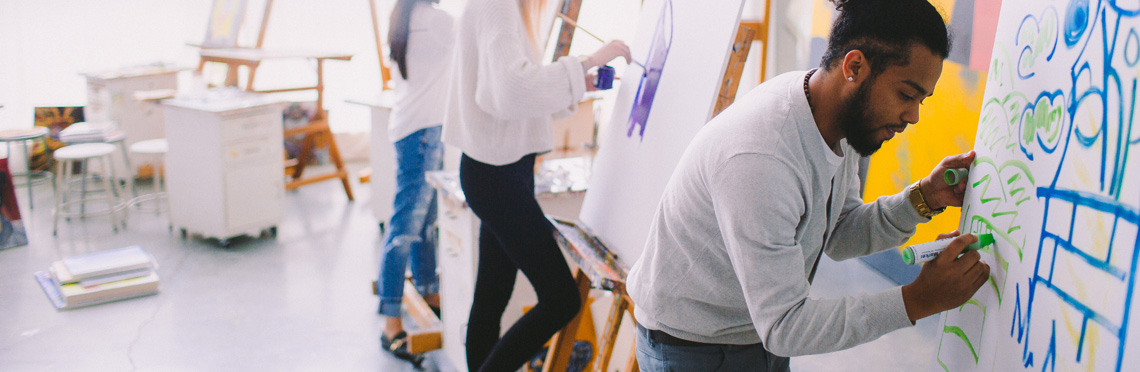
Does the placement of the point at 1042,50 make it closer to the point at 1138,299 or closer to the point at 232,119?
the point at 1138,299

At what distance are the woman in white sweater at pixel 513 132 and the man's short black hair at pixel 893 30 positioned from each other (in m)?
0.85

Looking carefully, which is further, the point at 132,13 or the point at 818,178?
the point at 132,13

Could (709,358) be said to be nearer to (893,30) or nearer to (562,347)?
(893,30)

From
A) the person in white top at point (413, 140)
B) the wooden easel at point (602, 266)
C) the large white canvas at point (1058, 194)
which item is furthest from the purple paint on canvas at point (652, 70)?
the person in white top at point (413, 140)

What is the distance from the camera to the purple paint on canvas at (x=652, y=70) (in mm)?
1655

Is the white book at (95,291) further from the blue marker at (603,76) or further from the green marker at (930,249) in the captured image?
the green marker at (930,249)

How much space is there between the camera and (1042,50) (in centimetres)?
95

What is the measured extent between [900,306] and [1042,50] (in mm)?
339

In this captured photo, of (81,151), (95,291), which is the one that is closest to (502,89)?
(95,291)

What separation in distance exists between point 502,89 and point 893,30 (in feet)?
3.00

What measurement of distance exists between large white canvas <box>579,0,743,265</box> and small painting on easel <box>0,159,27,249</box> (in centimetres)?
313

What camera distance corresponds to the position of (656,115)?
1608 mm

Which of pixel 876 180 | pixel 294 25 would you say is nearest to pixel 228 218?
pixel 294 25

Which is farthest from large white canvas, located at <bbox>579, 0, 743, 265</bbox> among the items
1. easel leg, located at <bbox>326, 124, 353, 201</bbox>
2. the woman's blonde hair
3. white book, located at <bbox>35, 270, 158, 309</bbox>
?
easel leg, located at <bbox>326, 124, 353, 201</bbox>
